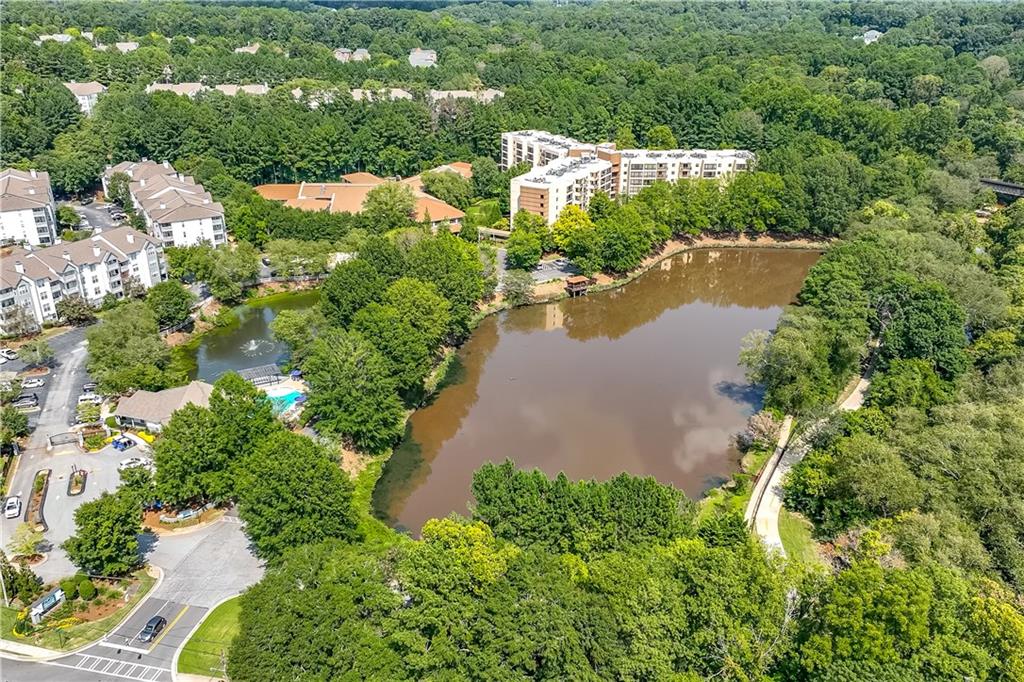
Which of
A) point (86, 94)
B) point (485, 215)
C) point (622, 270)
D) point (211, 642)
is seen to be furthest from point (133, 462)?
point (86, 94)

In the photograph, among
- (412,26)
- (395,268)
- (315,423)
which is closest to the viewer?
(315,423)

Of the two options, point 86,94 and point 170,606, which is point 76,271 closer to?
point 170,606

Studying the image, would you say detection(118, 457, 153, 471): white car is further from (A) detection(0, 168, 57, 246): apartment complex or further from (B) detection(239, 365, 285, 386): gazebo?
(A) detection(0, 168, 57, 246): apartment complex

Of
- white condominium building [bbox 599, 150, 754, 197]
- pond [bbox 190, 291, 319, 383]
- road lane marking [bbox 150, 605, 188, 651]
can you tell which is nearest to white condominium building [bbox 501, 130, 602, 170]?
white condominium building [bbox 599, 150, 754, 197]

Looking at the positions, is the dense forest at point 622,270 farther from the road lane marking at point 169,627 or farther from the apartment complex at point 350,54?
the apartment complex at point 350,54

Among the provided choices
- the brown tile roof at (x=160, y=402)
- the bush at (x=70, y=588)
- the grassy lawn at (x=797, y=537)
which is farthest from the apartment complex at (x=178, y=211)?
the grassy lawn at (x=797, y=537)

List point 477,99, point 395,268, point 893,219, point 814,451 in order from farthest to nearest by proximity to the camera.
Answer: point 477,99
point 893,219
point 395,268
point 814,451

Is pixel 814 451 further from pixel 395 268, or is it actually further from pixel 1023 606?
pixel 395 268

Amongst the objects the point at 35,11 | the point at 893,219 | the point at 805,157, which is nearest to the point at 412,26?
the point at 35,11
